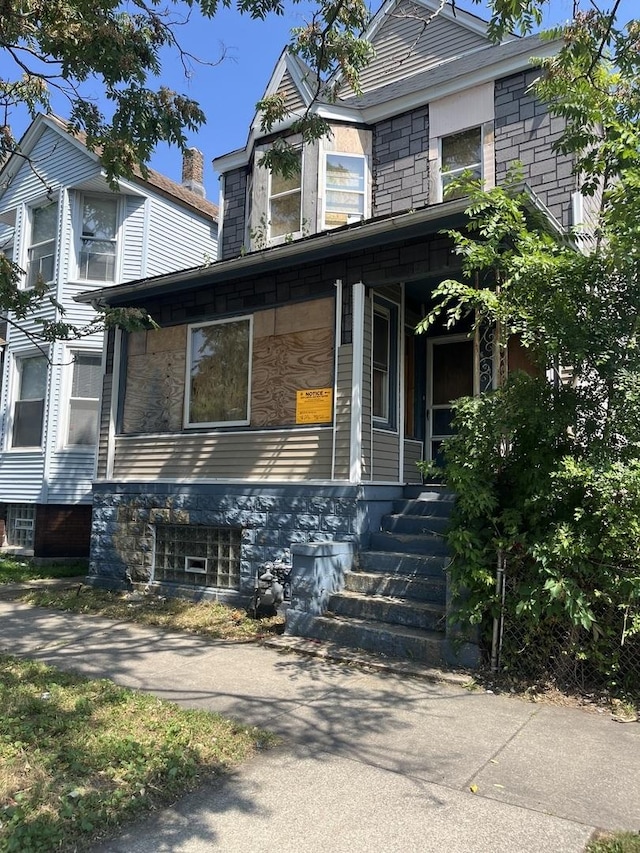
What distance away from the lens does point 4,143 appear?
7.74 m

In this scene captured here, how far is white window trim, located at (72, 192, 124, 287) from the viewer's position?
14055 millimetres

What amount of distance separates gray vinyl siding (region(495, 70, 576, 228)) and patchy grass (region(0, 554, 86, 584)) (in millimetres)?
9477

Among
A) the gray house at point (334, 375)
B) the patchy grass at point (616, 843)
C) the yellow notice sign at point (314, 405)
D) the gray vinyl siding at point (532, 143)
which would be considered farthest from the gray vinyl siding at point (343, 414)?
the patchy grass at point (616, 843)

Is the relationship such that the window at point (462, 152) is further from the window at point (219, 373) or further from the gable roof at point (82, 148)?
the gable roof at point (82, 148)

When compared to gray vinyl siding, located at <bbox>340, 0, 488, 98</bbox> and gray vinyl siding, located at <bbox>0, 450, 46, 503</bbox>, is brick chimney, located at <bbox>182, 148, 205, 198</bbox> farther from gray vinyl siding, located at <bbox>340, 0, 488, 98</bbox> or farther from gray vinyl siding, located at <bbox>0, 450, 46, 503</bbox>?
gray vinyl siding, located at <bbox>0, 450, 46, 503</bbox>

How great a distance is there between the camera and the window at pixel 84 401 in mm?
13625

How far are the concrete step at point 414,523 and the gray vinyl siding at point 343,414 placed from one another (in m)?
0.78

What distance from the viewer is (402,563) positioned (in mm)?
7141

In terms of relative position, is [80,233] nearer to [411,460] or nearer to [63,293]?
[63,293]

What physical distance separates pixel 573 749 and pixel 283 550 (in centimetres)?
448

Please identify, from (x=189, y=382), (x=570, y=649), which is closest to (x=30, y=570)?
(x=189, y=382)

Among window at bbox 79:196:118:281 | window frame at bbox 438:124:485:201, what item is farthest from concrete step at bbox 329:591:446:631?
window at bbox 79:196:118:281

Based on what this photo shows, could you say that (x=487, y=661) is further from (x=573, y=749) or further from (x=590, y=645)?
(x=573, y=749)

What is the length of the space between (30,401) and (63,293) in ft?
8.05
